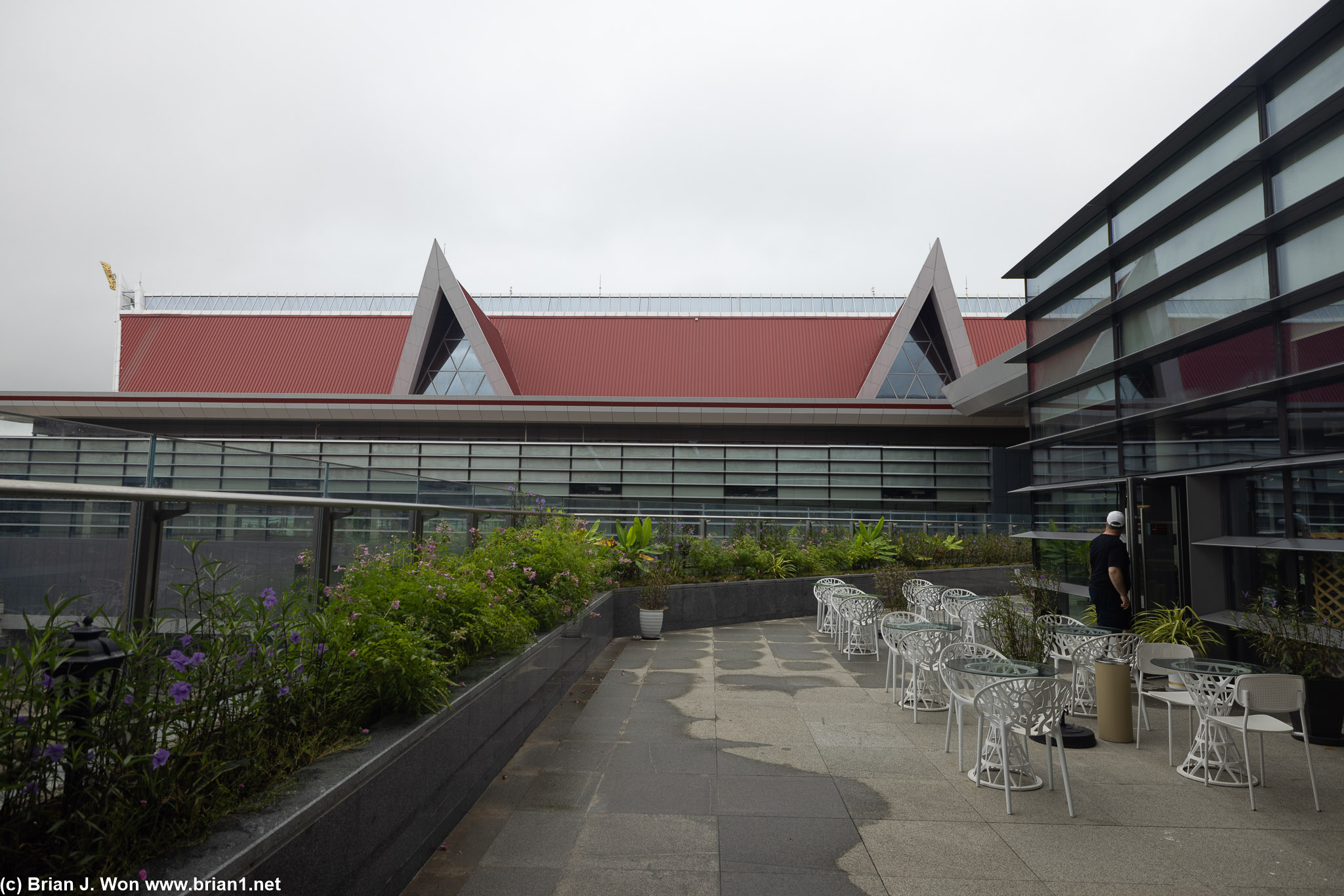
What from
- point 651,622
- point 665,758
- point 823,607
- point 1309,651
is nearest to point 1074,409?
point 823,607

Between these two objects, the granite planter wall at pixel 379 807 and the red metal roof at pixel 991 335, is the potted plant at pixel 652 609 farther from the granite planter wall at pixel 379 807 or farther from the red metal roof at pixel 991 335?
the red metal roof at pixel 991 335

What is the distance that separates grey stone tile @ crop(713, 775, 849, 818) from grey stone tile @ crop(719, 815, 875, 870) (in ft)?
0.34

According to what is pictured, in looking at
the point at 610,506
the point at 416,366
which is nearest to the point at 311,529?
the point at 610,506

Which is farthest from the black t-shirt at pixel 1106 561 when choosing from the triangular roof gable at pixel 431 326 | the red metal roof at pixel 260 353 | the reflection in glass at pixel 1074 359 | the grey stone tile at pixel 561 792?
the red metal roof at pixel 260 353

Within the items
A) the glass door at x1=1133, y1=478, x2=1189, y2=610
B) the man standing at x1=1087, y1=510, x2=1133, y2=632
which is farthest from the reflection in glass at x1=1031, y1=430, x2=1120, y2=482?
the man standing at x1=1087, y1=510, x2=1133, y2=632

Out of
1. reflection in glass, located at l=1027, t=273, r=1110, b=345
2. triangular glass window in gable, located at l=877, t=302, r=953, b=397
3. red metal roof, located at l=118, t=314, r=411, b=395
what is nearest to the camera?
reflection in glass, located at l=1027, t=273, r=1110, b=345

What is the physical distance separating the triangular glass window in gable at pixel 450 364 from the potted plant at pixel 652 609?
53.3ft

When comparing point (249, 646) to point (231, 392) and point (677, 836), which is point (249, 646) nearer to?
point (677, 836)

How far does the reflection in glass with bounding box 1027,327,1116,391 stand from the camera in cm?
1120

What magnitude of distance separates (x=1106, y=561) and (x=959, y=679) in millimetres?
2366

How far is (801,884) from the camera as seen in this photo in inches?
156

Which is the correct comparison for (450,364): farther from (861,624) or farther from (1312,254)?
(1312,254)

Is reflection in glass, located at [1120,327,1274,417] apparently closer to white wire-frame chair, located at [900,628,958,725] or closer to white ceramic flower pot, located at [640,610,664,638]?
white wire-frame chair, located at [900,628,958,725]

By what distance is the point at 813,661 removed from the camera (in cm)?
1061
